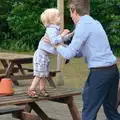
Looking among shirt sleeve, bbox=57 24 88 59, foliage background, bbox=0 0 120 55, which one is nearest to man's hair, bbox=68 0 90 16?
shirt sleeve, bbox=57 24 88 59

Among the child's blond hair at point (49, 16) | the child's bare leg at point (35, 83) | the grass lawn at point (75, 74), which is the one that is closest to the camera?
the child's blond hair at point (49, 16)

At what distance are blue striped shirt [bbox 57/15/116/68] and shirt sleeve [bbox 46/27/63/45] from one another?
32 cm

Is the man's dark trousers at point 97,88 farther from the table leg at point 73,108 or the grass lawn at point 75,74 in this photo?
the grass lawn at point 75,74

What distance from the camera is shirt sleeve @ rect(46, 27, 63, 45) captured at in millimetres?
5379

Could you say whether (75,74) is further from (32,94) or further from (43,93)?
(32,94)

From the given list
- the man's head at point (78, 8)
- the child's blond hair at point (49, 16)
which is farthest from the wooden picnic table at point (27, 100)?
the man's head at point (78, 8)

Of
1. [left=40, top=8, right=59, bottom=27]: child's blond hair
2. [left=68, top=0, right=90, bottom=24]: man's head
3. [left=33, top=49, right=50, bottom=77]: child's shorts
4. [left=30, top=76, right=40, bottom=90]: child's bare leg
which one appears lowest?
[left=30, top=76, right=40, bottom=90]: child's bare leg

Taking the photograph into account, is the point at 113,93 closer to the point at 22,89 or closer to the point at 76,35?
the point at 76,35

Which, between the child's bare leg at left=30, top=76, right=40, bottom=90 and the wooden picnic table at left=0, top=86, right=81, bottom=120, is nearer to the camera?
the wooden picnic table at left=0, top=86, right=81, bottom=120

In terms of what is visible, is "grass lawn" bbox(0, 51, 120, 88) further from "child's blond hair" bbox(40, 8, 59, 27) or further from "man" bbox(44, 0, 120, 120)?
"man" bbox(44, 0, 120, 120)

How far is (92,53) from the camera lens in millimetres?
5027

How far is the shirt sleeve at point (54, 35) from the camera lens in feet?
17.6

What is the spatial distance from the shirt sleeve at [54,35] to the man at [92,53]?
0.19 meters

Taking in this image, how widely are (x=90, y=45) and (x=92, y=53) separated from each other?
A: 0.28 ft
